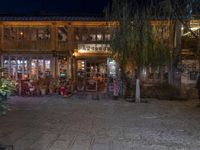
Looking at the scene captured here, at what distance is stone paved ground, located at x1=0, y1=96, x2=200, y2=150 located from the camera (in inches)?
414

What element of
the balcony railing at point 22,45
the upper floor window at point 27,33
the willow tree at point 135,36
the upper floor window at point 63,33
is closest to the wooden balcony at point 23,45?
the balcony railing at point 22,45

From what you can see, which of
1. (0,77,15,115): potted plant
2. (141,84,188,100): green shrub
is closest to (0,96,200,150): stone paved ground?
(0,77,15,115): potted plant

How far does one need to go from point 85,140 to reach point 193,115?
692cm

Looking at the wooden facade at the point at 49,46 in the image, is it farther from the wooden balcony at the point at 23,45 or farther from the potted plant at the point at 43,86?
the potted plant at the point at 43,86

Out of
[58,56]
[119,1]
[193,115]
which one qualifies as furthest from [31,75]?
[193,115]

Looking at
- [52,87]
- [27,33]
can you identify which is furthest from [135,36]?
[27,33]

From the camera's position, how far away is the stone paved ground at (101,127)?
10.5 m

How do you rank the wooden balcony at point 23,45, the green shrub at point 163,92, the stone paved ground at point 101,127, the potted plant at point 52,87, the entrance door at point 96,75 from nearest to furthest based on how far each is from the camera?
the stone paved ground at point 101,127 → the green shrub at point 163,92 → the potted plant at point 52,87 → the wooden balcony at point 23,45 → the entrance door at point 96,75

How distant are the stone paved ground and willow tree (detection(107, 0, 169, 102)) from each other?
3.52 metres

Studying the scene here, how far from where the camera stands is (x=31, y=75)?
1134 inches

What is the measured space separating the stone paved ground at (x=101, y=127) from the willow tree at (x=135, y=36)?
139 inches

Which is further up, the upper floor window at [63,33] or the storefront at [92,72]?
the upper floor window at [63,33]

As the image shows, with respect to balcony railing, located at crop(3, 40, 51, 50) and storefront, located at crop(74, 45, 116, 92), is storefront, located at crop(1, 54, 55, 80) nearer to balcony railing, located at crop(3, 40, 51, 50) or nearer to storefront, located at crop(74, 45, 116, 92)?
balcony railing, located at crop(3, 40, 51, 50)

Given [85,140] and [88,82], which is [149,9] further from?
[85,140]
